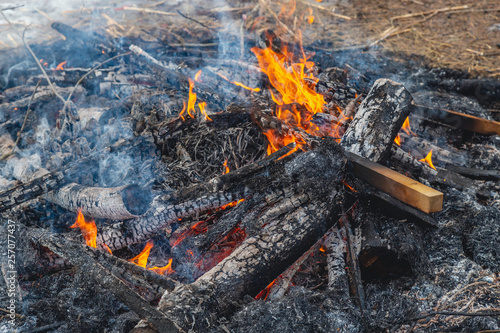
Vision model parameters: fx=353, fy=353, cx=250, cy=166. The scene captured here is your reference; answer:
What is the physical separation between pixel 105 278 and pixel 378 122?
2.75m

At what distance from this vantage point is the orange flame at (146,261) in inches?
125

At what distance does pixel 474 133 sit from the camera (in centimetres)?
456

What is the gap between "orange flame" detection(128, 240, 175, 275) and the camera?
10.4 ft

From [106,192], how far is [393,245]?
2.50m

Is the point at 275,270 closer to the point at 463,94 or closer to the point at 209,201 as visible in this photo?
the point at 209,201

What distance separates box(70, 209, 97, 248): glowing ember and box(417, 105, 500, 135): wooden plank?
4148mm

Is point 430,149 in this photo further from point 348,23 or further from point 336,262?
point 348,23

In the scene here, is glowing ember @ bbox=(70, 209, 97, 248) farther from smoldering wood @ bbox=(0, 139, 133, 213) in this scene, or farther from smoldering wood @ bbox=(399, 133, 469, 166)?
smoldering wood @ bbox=(399, 133, 469, 166)

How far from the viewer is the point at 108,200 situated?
120 inches

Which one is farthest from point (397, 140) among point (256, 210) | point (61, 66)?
point (61, 66)

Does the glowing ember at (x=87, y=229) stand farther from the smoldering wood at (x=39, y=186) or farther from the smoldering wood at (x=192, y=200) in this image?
the smoldering wood at (x=39, y=186)

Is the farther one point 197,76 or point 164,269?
point 197,76

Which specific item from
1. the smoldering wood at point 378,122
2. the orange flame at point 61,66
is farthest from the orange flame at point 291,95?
the orange flame at point 61,66

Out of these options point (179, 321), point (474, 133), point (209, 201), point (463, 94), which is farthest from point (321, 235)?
point (463, 94)
